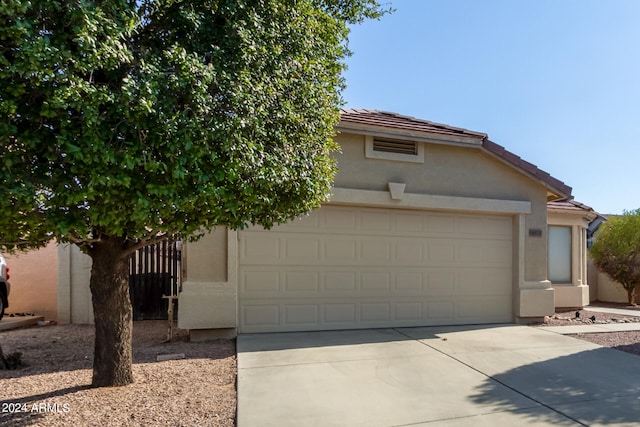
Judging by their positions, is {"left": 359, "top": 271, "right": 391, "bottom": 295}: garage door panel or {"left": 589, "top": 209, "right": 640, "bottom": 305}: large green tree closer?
{"left": 359, "top": 271, "right": 391, "bottom": 295}: garage door panel

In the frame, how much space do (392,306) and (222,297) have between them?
348 cm

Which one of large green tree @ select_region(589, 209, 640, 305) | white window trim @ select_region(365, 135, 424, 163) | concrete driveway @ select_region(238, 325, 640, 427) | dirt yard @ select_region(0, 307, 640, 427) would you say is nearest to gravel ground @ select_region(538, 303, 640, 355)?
dirt yard @ select_region(0, 307, 640, 427)

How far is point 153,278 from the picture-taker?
9164mm

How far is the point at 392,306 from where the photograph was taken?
8.26 metres

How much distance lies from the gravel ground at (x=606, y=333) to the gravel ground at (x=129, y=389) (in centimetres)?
656

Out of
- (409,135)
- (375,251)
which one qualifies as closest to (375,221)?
(375,251)

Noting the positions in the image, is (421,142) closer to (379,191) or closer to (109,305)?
(379,191)

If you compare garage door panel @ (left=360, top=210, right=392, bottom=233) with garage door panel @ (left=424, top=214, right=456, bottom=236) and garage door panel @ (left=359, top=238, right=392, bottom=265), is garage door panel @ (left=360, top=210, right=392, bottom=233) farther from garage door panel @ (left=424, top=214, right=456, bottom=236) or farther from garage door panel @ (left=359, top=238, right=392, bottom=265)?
garage door panel @ (left=424, top=214, right=456, bottom=236)

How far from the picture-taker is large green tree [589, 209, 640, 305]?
12977 millimetres

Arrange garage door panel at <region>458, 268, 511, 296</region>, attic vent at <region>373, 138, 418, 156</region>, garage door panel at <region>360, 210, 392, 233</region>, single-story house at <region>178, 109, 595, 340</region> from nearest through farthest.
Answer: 1. single-story house at <region>178, 109, 595, 340</region>
2. attic vent at <region>373, 138, 418, 156</region>
3. garage door panel at <region>360, 210, 392, 233</region>
4. garage door panel at <region>458, 268, 511, 296</region>

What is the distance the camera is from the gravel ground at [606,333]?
6.99m

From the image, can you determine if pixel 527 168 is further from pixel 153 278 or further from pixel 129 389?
pixel 153 278

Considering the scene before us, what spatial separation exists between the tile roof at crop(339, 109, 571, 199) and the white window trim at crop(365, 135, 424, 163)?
0.33 meters

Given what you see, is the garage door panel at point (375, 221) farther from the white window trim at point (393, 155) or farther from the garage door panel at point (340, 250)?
the white window trim at point (393, 155)
